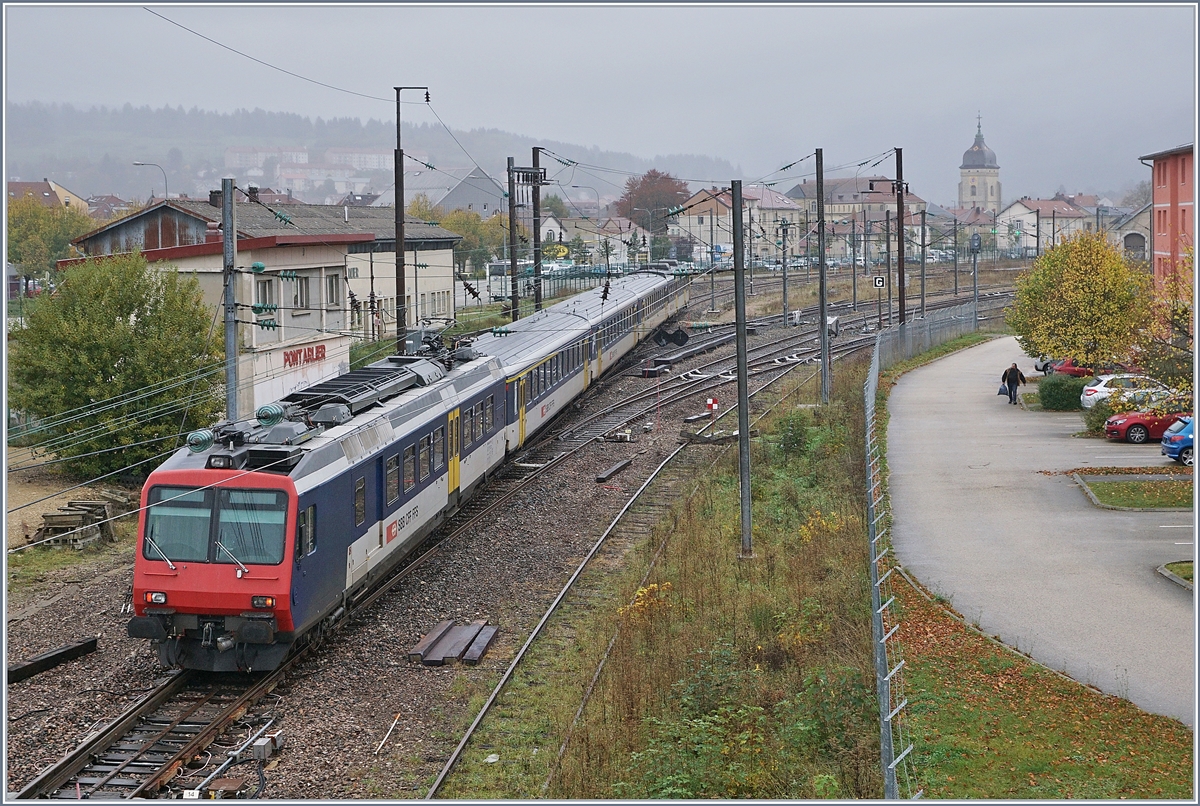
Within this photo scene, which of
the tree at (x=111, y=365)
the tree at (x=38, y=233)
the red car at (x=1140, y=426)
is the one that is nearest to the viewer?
the tree at (x=111, y=365)

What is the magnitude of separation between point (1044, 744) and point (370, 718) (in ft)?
23.7

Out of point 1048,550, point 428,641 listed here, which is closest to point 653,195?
point 1048,550

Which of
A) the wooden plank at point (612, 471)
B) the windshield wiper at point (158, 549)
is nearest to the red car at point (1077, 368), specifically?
the wooden plank at point (612, 471)

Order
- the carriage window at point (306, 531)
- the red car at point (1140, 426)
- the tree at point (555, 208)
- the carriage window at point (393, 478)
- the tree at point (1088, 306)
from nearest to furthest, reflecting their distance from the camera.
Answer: the carriage window at point (306, 531) → the carriage window at point (393, 478) → the red car at point (1140, 426) → the tree at point (1088, 306) → the tree at point (555, 208)

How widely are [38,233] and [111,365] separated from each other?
60.4 metres

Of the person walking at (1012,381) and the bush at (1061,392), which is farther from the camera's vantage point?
the person walking at (1012,381)

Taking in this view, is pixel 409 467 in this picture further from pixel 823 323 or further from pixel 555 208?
pixel 555 208

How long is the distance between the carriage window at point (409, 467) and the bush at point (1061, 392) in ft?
78.0

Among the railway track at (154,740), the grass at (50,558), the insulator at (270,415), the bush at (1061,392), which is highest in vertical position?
the insulator at (270,415)

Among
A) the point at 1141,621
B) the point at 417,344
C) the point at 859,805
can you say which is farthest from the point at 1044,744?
the point at 417,344

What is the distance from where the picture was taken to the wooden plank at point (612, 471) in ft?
88.1

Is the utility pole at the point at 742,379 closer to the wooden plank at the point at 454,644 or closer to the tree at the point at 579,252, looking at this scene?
the wooden plank at the point at 454,644

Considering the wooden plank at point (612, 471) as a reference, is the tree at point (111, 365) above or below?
above

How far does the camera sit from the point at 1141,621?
1616cm
